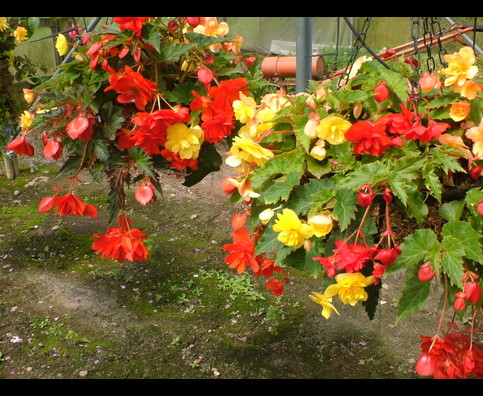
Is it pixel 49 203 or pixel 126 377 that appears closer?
pixel 49 203

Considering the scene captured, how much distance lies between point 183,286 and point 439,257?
6.03 feet

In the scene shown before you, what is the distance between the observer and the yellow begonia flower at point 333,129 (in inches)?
45.2

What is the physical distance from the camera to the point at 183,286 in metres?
2.72

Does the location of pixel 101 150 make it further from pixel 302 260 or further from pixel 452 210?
pixel 452 210

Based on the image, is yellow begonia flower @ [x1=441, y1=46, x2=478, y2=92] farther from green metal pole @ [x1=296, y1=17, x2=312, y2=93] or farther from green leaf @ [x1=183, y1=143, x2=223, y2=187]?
green metal pole @ [x1=296, y1=17, x2=312, y2=93]

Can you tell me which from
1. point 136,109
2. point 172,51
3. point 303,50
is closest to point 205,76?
point 172,51

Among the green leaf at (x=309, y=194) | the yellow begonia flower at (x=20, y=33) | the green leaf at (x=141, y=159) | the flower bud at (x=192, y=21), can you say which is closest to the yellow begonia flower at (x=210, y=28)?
the flower bud at (x=192, y=21)

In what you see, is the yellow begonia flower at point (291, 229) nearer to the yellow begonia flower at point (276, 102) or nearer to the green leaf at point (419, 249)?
the green leaf at point (419, 249)

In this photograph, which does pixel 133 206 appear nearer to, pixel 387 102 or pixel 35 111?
pixel 35 111

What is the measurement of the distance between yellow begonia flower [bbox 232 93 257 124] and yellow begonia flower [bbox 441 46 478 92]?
423mm

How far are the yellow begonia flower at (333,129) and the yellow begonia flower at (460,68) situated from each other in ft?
0.69

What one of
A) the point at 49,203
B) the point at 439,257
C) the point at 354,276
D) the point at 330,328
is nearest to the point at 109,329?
the point at 330,328

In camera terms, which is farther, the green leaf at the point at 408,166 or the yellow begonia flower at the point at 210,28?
the yellow begonia flower at the point at 210,28

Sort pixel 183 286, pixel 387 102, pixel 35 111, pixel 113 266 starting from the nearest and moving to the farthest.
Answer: pixel 387 102 < pixel 35 111 < pixel 183 286 < pixel 113 266
